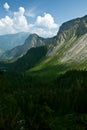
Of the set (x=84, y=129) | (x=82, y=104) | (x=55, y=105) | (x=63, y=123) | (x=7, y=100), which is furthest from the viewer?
(x=55, y=105)

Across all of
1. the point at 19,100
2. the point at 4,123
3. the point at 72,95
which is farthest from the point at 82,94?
the point at 4,123

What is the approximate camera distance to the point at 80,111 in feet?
548

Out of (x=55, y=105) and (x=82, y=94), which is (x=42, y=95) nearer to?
(x=55, y=105)

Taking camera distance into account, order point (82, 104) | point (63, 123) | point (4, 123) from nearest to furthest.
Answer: point (4, 123) → point (63, 123) → point (82, 104)

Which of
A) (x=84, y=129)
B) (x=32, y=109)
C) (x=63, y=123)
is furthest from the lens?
(x=32, y=109)

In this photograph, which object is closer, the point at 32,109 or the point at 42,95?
the point at 32,109

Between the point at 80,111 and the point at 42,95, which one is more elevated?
the point at 42,95

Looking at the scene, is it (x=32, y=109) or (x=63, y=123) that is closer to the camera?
(x=63, y=123)

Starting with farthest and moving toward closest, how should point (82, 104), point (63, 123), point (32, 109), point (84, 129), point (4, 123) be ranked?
point (82, 104), point (32, 109), point (63, 123), point (84, 129), point (4, 123)

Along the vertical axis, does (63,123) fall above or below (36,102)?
below

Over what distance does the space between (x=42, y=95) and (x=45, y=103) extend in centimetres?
1516

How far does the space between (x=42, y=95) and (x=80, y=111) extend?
101 feet

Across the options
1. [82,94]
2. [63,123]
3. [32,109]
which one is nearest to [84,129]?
[63,123]

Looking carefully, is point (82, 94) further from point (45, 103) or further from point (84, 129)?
point (84, 129)
